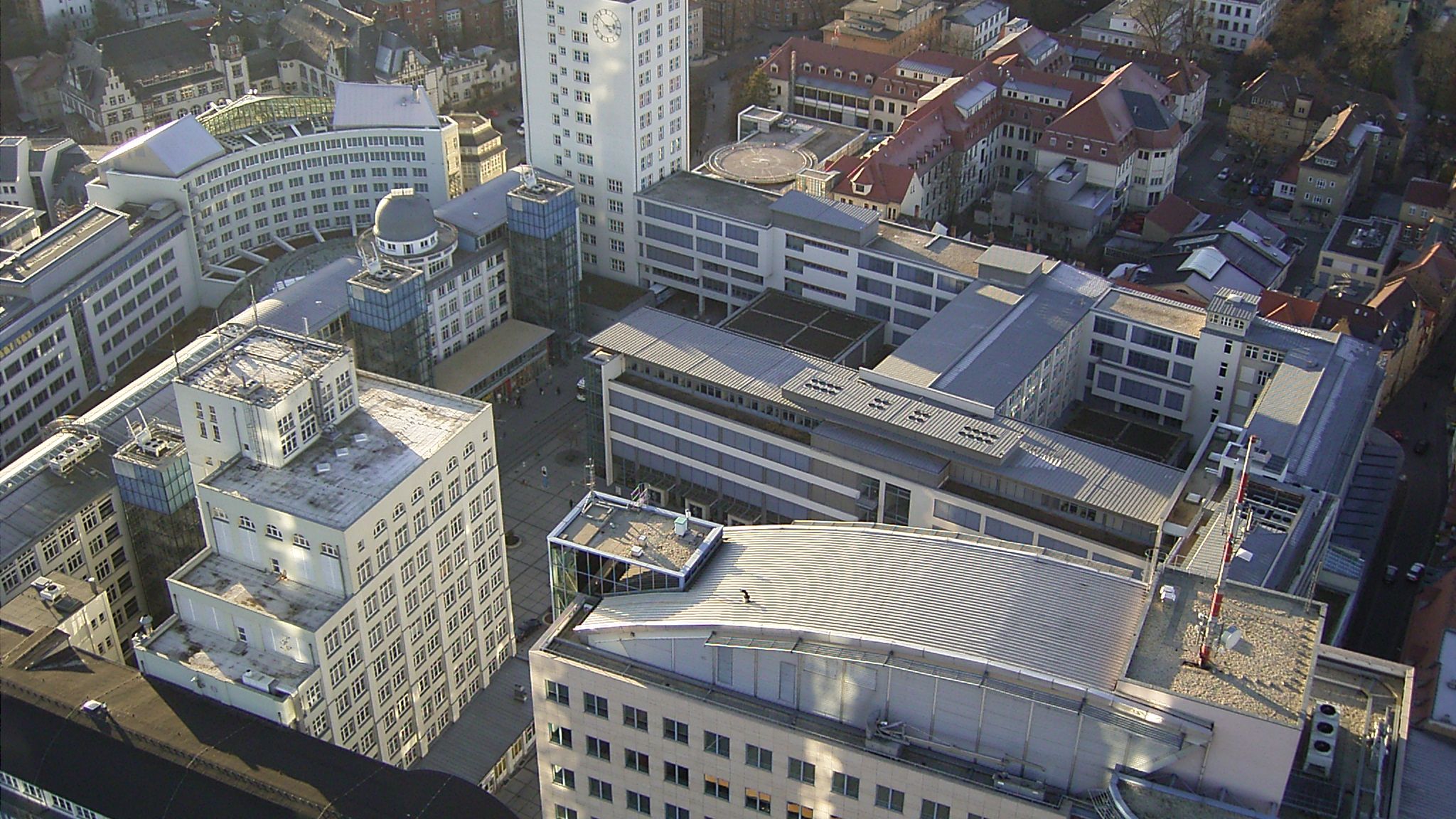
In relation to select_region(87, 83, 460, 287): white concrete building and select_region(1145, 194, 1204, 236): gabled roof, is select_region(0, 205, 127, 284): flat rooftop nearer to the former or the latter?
select_region(87, 83, 460, 287): white concrete building

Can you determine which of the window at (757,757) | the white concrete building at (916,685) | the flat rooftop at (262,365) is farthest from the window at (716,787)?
the flat rooftop at (262,365)

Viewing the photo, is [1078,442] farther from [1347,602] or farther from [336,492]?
[336,492]

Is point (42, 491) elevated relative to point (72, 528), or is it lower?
elevated

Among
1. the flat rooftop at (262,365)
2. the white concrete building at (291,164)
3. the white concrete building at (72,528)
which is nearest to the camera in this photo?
the flat rooftop at (262,365)

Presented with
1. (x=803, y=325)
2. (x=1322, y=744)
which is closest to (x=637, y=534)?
(x=1322, y=744)

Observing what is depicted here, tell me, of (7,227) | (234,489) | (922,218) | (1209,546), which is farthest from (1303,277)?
(7,227)

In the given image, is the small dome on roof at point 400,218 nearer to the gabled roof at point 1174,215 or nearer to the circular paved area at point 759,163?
the circular paved area at point 759,163

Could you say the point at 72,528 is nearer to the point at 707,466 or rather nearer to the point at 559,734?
the point at 707,466
